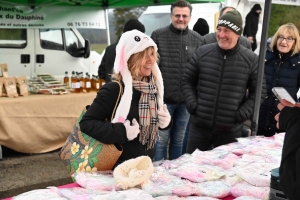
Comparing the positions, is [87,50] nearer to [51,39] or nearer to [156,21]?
[51,39]

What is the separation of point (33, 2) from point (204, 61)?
387cm

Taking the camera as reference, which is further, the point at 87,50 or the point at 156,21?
the point at 156,21

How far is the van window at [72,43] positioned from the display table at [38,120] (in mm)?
1267

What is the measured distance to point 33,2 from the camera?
245 inches

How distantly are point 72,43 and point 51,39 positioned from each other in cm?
38

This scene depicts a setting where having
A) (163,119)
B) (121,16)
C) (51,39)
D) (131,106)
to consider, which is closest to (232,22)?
(163,119)

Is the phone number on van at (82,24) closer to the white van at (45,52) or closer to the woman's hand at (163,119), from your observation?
the white van at (45,52)

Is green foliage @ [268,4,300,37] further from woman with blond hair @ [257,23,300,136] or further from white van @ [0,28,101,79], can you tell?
woman with blond hair @ [257,23,300,136]

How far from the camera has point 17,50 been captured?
6.16 m

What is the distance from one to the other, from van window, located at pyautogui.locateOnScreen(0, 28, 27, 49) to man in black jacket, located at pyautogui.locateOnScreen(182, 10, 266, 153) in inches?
146

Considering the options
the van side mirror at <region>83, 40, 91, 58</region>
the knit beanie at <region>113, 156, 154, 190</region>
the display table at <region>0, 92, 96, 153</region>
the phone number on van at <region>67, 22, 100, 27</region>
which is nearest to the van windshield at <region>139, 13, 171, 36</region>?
the phone number on van at <region>67, 22, 100, 27</region>

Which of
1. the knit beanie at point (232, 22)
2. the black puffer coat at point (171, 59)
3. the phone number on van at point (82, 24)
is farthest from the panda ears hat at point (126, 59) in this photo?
the phone number on van at point (82, 24)

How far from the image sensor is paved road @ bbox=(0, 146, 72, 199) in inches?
173

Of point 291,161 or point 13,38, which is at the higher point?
point 13,38
